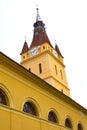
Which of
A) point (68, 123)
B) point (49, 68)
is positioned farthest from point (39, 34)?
point (68, 123)

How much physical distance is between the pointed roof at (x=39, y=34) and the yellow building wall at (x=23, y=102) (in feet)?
74.3

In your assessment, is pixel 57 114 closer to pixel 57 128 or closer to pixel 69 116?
pixel 57 128

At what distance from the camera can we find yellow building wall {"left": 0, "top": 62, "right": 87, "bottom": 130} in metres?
13.8

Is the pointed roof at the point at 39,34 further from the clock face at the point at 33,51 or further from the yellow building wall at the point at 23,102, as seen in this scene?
the yellow building wall at the point at 23,102

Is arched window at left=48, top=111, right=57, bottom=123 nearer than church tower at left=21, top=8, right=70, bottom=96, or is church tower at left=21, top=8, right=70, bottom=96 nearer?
arched window at left=48, top=111, right=57, bottom=123

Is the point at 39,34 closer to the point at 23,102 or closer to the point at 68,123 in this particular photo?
the point at 68,123

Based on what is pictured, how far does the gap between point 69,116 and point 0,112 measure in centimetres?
890

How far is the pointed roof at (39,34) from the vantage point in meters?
41.8

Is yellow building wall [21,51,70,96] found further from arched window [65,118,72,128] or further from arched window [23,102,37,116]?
arched window [23,102,37,116]

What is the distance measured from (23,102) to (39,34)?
30275 millimetres

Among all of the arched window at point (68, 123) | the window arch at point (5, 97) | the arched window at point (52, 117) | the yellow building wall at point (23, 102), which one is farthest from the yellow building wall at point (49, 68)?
the window arch at point (5, 97)

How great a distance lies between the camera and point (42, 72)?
37031mm

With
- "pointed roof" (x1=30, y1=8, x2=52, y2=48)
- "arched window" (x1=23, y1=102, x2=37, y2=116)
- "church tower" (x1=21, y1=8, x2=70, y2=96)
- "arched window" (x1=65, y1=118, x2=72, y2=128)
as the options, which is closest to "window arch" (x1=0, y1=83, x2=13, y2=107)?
"arched window" (x1=23, y1=102, x2=37, y2=116)

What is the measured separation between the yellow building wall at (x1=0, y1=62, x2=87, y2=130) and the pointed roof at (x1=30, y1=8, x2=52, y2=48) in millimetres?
22645
